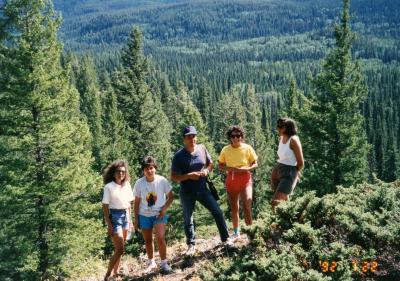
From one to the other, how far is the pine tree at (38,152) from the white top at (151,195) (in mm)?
7223

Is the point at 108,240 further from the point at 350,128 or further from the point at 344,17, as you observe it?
the point at 344,17

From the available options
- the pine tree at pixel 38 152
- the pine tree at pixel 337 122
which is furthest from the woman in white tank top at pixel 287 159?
the pine tree at pixel 337 122

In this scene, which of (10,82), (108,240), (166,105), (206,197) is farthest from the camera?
(166,105)

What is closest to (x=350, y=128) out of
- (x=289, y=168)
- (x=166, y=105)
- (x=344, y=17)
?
(x=344, y=17)

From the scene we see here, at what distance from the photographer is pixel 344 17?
20.9 metres

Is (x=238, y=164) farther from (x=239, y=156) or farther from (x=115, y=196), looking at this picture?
(x=115, y=196)

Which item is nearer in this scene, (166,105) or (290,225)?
(290,225)

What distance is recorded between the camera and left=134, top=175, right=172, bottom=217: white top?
27.6 ft

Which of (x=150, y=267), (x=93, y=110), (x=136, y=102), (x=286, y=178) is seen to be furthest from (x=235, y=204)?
(x=93, y=110)

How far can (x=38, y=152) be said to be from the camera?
1516cm

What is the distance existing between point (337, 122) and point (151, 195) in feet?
45.0

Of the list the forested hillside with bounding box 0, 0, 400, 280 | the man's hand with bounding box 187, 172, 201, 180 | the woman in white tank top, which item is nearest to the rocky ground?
the forested hillside with bounding box 0, 0, 400, 280

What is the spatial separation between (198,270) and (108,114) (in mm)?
21173
